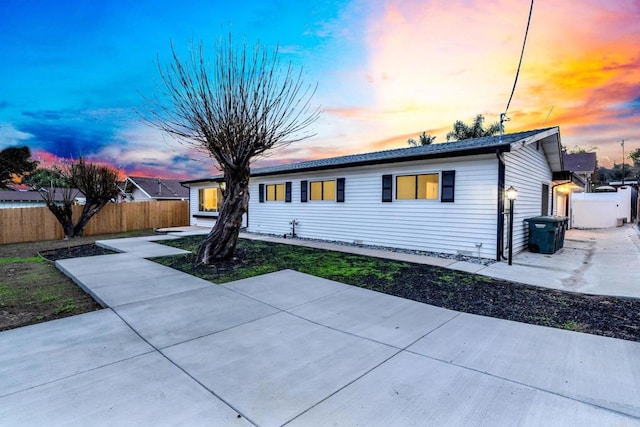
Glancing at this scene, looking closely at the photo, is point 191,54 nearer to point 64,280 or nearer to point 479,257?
point 64,280

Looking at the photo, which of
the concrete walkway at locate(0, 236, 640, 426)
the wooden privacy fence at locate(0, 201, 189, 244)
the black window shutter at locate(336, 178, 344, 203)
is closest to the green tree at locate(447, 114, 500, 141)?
the black window shutter at locate(336, 178, 344, 203)

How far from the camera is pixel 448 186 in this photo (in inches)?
309

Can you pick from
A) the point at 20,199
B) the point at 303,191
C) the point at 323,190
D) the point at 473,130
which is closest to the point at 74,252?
the point at 303,191

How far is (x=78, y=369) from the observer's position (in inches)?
98.9

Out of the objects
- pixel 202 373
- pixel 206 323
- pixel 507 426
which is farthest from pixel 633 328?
pixel 206 323

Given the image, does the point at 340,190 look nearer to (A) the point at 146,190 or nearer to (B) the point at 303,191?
(B) the point at 303,191

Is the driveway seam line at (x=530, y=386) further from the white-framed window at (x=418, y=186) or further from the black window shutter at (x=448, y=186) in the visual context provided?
the white-framed window at (x=418, y=186)

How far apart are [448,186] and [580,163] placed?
22.3 meters

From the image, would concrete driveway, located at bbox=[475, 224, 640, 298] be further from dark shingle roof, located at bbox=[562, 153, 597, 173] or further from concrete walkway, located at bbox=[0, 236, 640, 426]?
dark shingle roof, located at bbox=[562, 153, 597, 173]

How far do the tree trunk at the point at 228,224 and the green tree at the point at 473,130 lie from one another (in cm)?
2510

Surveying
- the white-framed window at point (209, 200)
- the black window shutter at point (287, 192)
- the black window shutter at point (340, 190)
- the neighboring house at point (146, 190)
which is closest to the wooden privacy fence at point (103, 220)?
the white-framed window at point (209, 200)

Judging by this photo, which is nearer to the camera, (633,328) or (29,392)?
(29,392)

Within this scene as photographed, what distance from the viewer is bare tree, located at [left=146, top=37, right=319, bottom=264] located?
20.9 ft

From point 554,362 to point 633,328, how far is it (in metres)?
1.69
